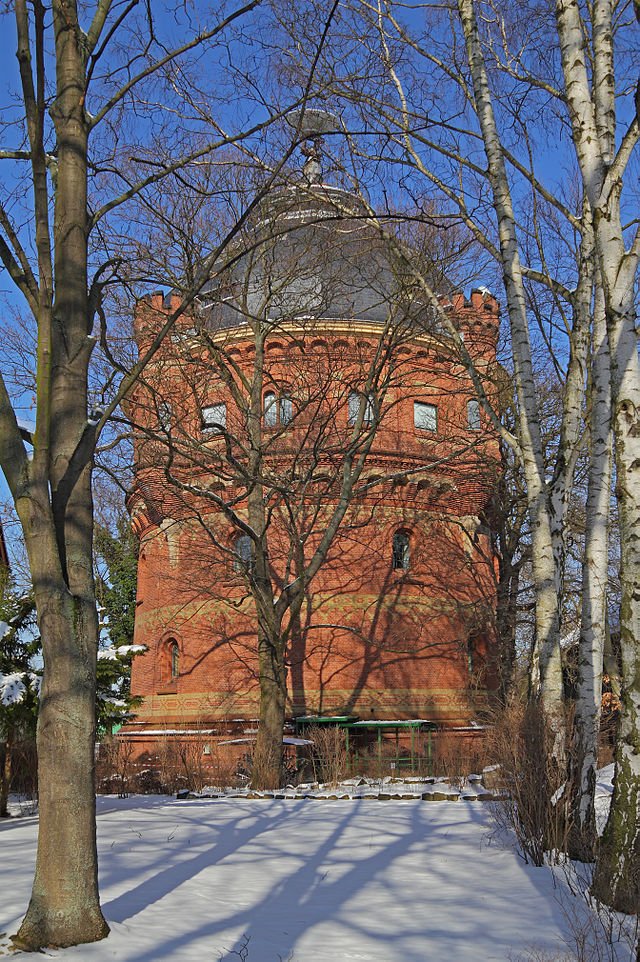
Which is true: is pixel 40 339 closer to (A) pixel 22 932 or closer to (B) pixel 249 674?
(A) pixel 22 932

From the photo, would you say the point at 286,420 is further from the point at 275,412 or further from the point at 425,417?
the point at 425,417

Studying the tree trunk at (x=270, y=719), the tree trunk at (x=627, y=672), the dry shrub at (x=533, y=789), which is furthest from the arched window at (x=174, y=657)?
the tree trunk at (x=627, y=672)

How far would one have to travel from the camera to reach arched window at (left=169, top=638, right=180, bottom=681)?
22.2 meters

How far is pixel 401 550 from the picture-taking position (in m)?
22.3

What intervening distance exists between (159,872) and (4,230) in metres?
4.95

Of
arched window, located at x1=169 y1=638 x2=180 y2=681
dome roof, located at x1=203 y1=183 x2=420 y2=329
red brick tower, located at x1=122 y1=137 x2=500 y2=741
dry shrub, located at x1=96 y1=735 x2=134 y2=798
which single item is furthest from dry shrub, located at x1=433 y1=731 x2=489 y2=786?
dome roof, located at x1=203 y1=183 x2=420 y2=329

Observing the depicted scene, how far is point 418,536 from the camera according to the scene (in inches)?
875

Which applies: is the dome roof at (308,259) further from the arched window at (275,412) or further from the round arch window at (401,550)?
the round arch window at (401,550)

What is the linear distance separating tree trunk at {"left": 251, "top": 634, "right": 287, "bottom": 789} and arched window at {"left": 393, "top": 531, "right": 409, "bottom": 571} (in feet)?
23.2

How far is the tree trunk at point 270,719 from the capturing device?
14.2m

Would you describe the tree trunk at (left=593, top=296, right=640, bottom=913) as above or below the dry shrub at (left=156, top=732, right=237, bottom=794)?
above

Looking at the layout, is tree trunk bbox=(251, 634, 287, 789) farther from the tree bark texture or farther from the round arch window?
the tree bark texture

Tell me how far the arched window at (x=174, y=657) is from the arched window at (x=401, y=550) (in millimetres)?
5807

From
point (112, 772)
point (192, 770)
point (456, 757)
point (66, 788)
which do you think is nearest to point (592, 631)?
point (66, 788)
